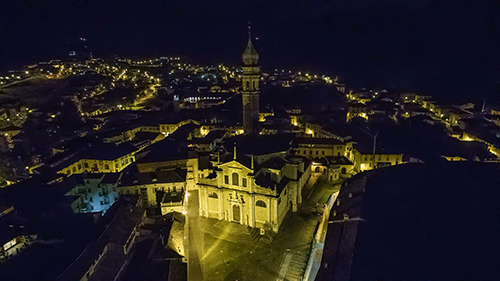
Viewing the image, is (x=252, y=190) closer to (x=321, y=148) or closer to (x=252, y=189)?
(x=252, y=189)

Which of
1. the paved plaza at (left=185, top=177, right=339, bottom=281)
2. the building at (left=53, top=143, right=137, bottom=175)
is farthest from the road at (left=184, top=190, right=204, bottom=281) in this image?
the building at (left=53, top=143, right=137, bottom=175)

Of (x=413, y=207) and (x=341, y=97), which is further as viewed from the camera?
(x=341, y=97)

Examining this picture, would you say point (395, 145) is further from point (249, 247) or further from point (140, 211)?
point (140, 211)

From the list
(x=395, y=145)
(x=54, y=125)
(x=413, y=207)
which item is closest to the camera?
(x=413, y=207)

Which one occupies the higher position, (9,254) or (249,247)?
(9,254)

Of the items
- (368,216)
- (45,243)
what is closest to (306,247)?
(368,216)

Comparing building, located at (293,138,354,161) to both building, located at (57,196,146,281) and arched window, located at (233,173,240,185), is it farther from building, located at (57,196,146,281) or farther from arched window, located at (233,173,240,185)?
building, located at (57,196,146,281)
